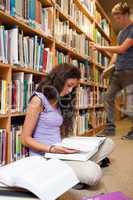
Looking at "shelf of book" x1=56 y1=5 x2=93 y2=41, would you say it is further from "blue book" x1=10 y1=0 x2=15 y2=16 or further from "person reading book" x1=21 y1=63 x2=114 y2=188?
"person reading book" x1=21 y1=63 x2=114 y2=188

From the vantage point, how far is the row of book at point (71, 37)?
8.55 feet

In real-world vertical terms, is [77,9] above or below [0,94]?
above

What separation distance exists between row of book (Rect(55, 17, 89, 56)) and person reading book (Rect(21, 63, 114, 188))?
832mm

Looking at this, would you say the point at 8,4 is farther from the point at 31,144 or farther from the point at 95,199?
the point at 95,199

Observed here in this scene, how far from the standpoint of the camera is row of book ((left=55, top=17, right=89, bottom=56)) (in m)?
2.61

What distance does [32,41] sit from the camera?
6.71 ft

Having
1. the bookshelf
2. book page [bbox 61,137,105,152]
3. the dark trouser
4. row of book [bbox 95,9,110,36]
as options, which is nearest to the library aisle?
the bookshelf

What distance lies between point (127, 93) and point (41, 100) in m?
0.47

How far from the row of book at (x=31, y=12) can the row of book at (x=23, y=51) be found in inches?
3.7

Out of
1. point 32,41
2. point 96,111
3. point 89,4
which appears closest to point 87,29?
point 89,4

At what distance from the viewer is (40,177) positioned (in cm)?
106

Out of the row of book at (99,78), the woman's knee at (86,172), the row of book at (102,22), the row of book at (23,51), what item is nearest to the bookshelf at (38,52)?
the row of book at (23,51)

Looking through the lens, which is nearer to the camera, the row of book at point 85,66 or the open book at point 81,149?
the open book at point 81,149

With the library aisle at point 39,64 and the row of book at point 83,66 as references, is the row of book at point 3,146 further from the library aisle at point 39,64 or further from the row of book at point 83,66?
the row of book at point 83,66
